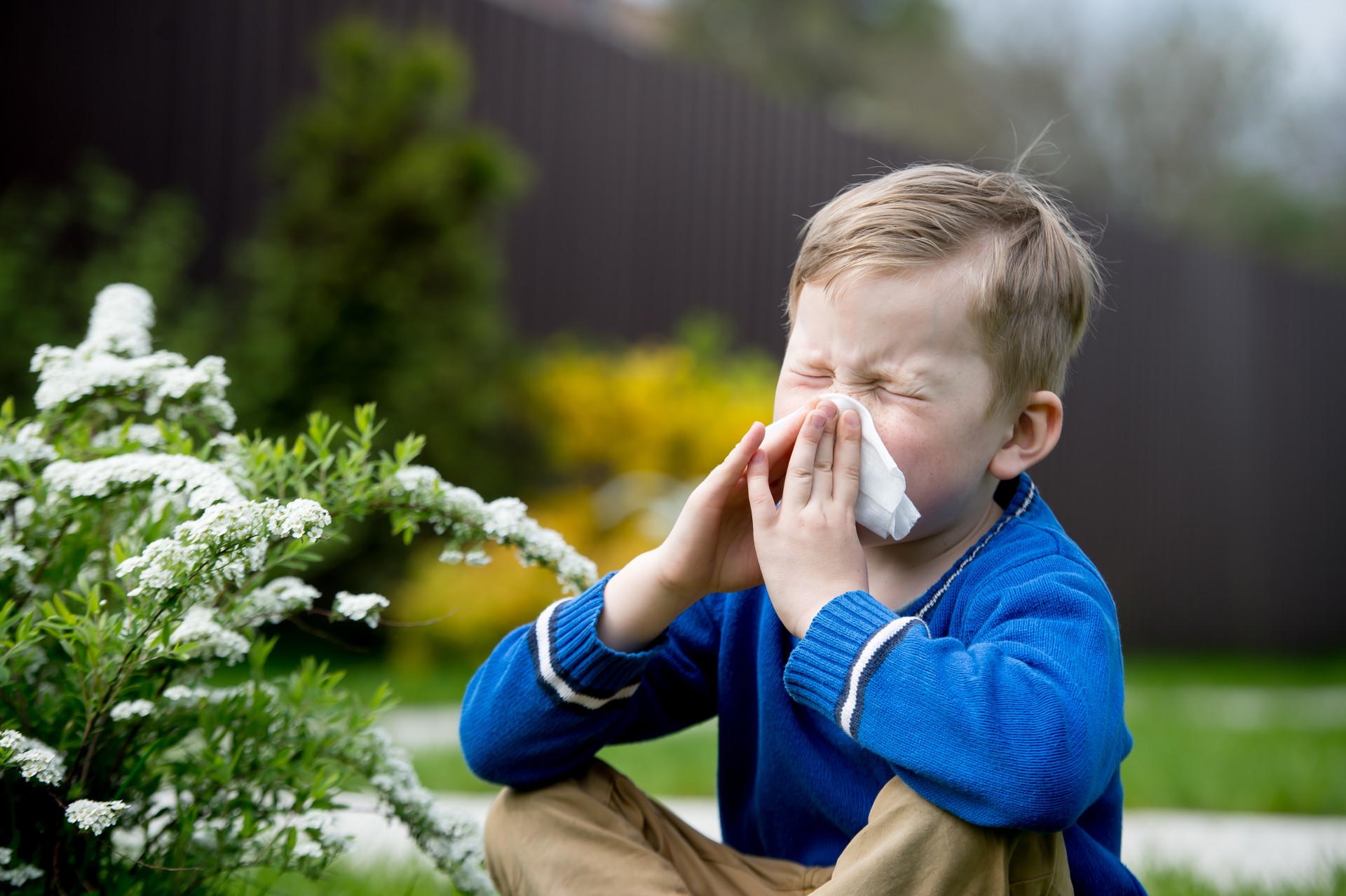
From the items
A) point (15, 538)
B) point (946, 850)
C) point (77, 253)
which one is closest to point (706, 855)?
point (946, 850)

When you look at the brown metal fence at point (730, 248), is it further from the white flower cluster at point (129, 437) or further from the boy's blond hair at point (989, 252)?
the white flower cluster at point (129, 437)

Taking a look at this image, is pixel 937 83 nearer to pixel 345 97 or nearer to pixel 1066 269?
pixel 345 97

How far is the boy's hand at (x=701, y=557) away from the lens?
1468mm

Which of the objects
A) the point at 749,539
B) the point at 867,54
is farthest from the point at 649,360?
the point at 867,54

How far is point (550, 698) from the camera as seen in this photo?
59.5 inches

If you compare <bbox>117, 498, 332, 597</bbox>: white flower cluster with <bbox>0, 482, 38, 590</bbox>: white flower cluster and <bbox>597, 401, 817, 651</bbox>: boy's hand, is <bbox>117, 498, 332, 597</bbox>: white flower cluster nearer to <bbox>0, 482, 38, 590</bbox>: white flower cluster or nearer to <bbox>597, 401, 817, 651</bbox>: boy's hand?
<bbox>0, 482, 38, 590</bbox>: white flower cluster

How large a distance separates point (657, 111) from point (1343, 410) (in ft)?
29.6

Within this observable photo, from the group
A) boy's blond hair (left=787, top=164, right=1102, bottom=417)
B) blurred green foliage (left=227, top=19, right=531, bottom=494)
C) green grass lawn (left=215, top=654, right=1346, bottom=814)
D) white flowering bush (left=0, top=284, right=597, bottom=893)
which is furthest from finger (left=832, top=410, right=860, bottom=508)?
blurred green foliage (left=227, top=19, right=531, bottom=494)

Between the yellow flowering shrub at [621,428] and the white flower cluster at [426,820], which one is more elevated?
the yellow flowering shrub at [621,428]

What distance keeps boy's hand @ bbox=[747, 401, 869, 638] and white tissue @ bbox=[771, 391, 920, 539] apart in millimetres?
14

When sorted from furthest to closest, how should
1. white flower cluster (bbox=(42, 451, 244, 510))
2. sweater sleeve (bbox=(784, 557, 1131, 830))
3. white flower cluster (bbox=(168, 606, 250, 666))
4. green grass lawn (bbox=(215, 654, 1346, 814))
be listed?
green grass lawn (bbox=(215, 654, 1346, 814)), white flower cluster (bbox=(168, 606, 250, 666)), white flower cluster (bbox=(42, 451, 244, 510)), sweater sleeve (bbox=(784, 557, 1131, 830))

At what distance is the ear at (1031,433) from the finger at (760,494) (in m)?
Result: 0.36

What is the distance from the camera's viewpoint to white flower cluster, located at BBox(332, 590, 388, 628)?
143 centimetres

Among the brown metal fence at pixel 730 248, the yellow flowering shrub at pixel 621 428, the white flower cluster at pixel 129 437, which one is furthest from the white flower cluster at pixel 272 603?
the yellow flowering shrub at pixel 621 428
